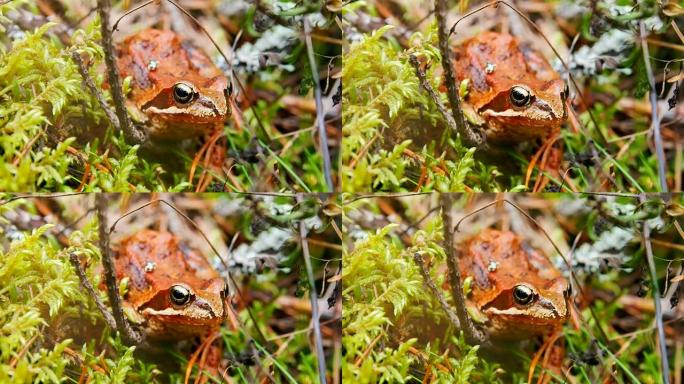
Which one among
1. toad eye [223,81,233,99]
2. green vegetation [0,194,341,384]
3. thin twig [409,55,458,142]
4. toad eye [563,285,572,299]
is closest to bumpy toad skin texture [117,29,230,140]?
toad eye [223,81,233,99]

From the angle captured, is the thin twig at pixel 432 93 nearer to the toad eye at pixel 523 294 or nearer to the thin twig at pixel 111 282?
the toad eye at pixel 523 294

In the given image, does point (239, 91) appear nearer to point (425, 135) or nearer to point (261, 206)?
point (261, 206)

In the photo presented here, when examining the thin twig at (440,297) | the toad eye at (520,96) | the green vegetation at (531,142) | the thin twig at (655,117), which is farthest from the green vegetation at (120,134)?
the thin twig at (655,117)

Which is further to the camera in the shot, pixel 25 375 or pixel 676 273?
pixel 676 273

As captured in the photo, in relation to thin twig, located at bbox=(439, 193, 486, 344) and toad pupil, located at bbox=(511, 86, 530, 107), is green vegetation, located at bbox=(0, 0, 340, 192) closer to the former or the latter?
thin twig, located at bbox=(439, 193, 486, 344)

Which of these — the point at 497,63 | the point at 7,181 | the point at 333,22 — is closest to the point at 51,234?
the point at 7,181

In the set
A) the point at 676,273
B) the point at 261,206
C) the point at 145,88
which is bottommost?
the point at 676,273
